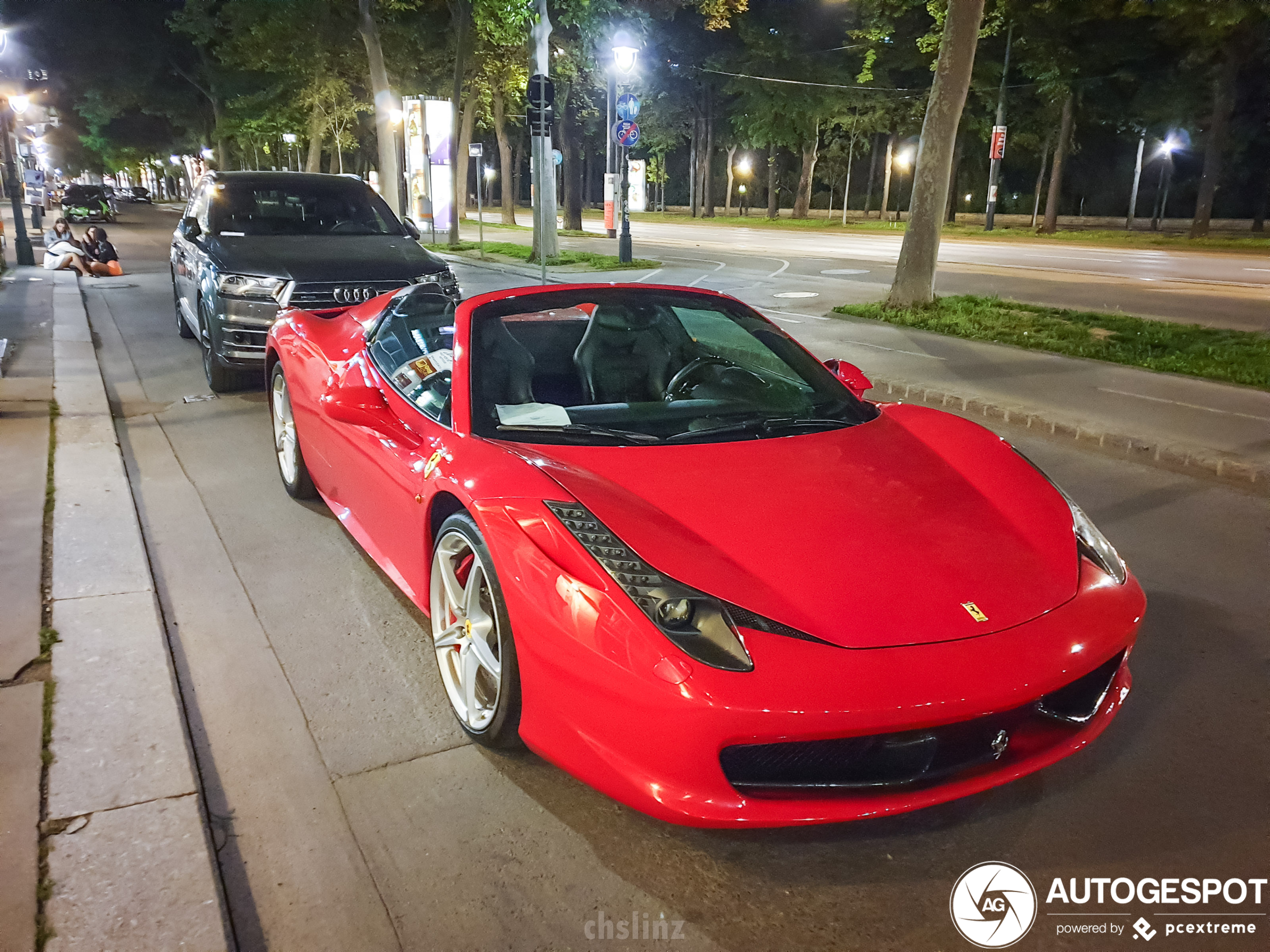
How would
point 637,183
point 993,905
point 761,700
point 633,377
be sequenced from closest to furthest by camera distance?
1. point 761,700
2. point 993,905
3. point 633,377
4. point 637,183

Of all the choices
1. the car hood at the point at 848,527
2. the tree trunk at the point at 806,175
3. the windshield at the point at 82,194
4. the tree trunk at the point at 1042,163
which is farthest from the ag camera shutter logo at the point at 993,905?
the tree trunk at the point at 806,175

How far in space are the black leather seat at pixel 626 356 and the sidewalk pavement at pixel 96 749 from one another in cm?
189

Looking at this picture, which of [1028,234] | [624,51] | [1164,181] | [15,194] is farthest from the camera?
[1164,181]

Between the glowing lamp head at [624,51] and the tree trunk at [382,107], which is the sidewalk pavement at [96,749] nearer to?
the glowing lamp head at [624,51]

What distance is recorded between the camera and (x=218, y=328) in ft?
25.3

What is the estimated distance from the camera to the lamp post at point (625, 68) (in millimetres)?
21594

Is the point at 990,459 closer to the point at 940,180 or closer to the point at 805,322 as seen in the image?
the point at 805,322

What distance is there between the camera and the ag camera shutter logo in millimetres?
2369

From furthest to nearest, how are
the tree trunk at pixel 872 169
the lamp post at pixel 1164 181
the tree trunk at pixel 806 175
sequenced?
1. the tree trunk at pixel 872 169
2. the tree trunk at pixel 806 175
3. the lamp post at pixel 1164 181

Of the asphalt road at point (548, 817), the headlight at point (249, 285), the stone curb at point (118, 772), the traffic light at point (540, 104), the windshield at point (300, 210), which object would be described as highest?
the traffic light at point (540, 104)

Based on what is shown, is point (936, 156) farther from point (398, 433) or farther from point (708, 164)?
point (708, 164)

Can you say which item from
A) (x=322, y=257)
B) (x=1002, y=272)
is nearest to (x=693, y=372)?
(x=322, y=257)

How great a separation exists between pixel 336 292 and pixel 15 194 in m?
16.4

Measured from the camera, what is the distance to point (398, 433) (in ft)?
12.1
